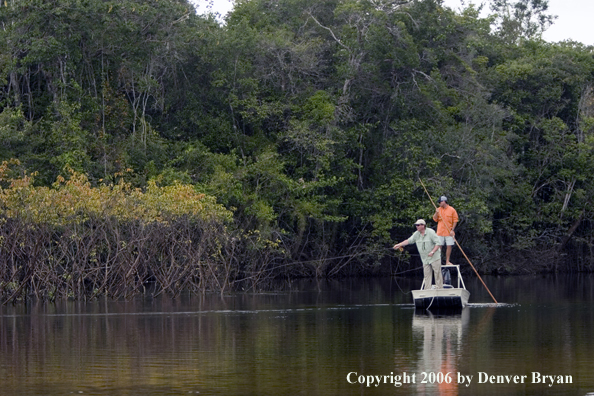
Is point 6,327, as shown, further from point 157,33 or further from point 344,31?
point 344,31

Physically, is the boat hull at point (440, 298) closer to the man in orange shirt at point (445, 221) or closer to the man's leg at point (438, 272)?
the man's leg at point (438, 272)

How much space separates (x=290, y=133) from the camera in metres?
33.6

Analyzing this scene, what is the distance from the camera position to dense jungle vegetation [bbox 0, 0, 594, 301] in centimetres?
2900

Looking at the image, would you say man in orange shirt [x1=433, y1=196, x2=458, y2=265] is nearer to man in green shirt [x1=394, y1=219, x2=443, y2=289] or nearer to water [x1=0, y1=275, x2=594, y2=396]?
man in green shirt [x1=394, y1=219, x2=443, y2=289]

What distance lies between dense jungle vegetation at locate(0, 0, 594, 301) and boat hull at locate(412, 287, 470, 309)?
24.3ft

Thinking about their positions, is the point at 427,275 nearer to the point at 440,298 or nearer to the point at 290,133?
the point at 440,298

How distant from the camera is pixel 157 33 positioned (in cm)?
3244

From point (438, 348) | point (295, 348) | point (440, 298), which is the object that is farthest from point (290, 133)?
point (438, 348)

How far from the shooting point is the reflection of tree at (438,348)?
11258 millimetres

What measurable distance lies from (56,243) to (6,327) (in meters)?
6.89

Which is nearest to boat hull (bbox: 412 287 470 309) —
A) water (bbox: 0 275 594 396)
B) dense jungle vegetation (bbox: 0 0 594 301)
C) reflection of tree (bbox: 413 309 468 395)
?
reflection of tree (bbox: 413 309 468 395)

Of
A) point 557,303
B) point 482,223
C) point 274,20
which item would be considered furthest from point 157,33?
point 557,303

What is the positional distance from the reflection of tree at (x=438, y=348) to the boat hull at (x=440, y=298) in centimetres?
21

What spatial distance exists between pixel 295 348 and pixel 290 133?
19.6m
